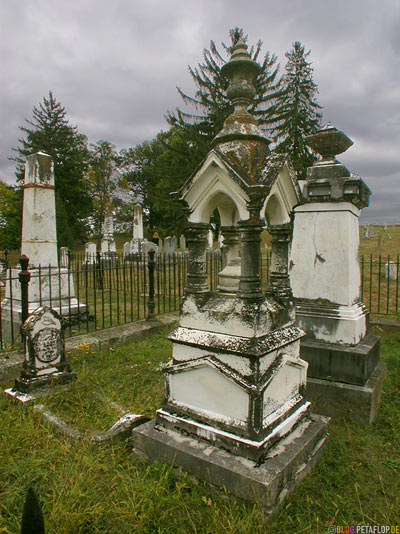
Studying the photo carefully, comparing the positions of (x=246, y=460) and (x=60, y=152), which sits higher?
(x=60, y=152)

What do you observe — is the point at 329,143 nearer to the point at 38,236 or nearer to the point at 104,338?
the point at 104,338

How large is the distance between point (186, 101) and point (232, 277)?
67.4ft

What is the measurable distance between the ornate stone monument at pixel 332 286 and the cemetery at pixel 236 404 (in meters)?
0.02

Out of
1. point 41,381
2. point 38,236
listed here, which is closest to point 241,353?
point 41,381

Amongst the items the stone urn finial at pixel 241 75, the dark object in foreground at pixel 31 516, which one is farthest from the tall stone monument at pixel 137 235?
the dark object in foreground at pixel 31 516

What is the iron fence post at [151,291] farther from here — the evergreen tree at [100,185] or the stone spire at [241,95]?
the evergreen tree at [100,185]

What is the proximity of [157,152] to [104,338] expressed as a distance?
155ft

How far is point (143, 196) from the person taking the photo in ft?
166

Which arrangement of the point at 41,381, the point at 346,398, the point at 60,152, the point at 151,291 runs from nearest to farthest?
1. the point at 346,398
2. the point at 41,381
3. the point at 151,291
4. the point at 60,152

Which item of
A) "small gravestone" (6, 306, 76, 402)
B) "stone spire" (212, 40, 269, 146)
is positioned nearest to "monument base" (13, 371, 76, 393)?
"small gravestone" (6, 306, 76, 402)

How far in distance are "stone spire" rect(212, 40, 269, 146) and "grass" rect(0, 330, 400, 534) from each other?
96.3 inches

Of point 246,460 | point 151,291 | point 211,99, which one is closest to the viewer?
point 246,460

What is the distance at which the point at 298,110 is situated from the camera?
25781 mm

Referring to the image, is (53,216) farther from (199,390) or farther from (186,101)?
(186,101)
